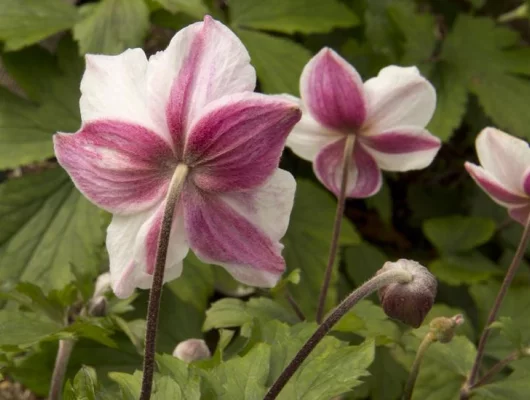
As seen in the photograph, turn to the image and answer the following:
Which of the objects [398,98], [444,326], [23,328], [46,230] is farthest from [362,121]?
[46,230]

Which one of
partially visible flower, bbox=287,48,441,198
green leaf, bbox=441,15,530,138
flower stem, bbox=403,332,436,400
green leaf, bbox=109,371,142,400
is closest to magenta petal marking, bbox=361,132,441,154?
partially visible flower, bbox=287,48,441,198

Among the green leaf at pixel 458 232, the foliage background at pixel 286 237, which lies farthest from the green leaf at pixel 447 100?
the green leaf at pixel 458 232

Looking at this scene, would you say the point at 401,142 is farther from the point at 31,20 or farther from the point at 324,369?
the point at 31,20

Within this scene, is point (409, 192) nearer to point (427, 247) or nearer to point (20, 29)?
point (427, 247)

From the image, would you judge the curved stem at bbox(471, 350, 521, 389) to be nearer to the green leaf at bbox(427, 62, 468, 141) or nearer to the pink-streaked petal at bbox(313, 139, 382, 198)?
the pink-streaked petal at bbox(313, 139, 382, 198)

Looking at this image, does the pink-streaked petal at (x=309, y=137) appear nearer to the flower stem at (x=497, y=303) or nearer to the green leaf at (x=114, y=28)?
the flower stem at (x=497, y=303)

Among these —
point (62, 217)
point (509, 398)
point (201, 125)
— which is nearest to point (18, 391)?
point (62, 217)
